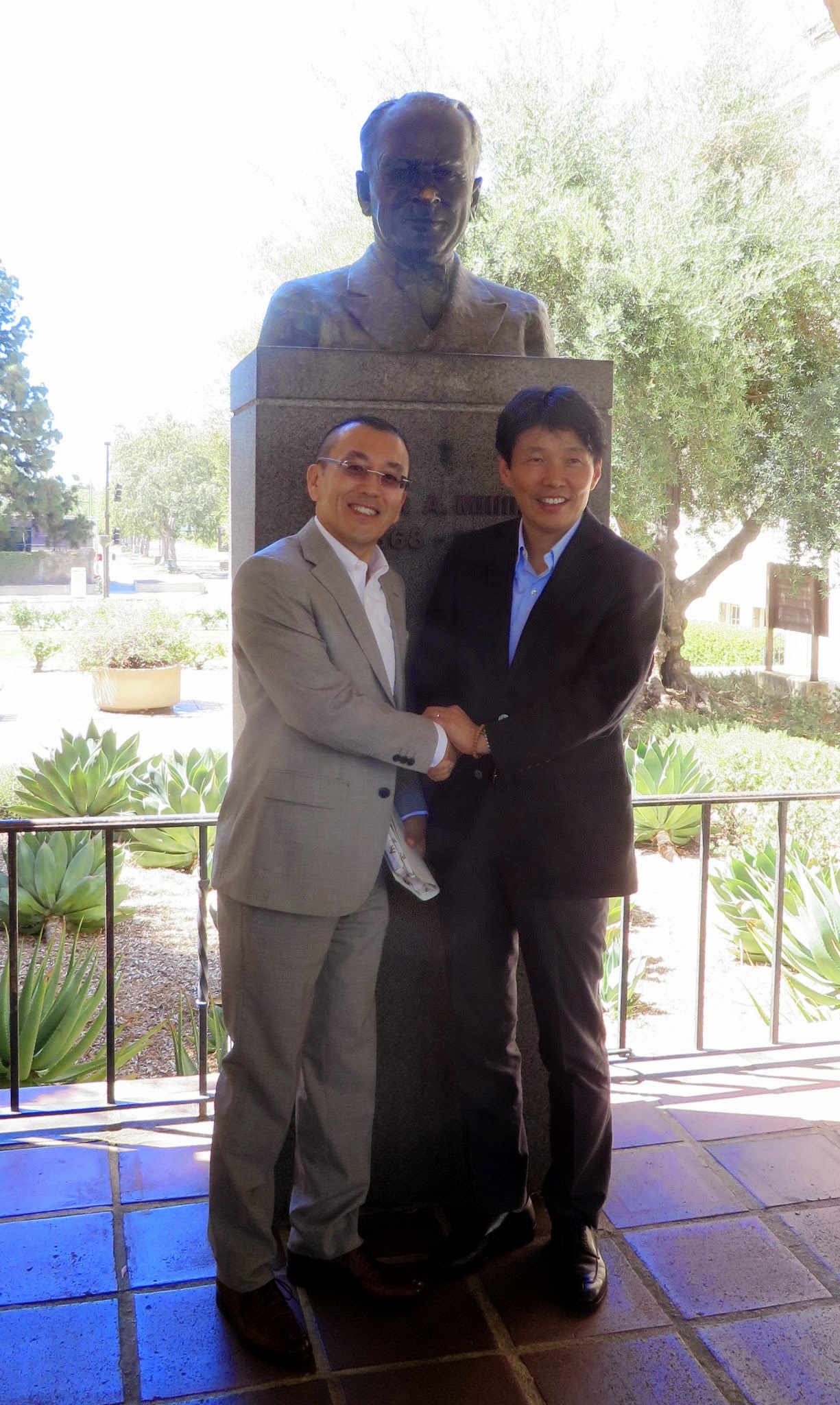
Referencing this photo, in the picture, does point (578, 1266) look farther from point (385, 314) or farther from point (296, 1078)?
point (385, 314)

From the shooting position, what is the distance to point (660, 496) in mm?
13289

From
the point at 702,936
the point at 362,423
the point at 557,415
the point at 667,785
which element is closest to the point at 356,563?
the point at 362,423

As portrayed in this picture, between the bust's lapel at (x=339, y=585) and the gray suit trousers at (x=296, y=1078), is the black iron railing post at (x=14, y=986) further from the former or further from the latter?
the bust's lapel at (x=339, y=585)

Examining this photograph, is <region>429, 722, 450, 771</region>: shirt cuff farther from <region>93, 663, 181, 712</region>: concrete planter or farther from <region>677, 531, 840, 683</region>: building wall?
<region>93, 663, 181, 712</region>: concrete planter

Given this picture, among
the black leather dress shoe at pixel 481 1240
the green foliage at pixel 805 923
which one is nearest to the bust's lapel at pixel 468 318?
the black leather dress shoe at pixel 481 1240

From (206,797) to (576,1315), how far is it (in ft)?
17.9

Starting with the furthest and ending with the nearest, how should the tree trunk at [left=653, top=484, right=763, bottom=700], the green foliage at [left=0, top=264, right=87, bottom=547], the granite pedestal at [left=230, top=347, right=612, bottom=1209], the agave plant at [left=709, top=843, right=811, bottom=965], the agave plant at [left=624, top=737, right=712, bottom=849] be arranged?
1. the green foliage at [left=0, top=264, right=87, bottom=547]
2. the tree trunk at [left=653, top=484, right=763, bottom=700]
3. the agave plant at [left=624, top=737, right=712, bottom=849]
4. the agave plant at [left=709, top=843, right=811, bottom=965]
5. the granite pedestal at [left=230, top=347, right=612, bottom=1209]

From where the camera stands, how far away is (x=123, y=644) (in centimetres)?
1622

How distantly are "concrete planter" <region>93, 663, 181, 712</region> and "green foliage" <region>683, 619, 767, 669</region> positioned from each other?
27.3ft

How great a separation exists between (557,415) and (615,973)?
3.55m

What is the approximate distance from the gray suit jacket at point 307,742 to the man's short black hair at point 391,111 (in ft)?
3.12

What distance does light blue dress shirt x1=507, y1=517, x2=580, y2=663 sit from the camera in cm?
A: 244

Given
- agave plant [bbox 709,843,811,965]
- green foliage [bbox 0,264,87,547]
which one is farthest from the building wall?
green foliage [bbox 0,264,87,547]

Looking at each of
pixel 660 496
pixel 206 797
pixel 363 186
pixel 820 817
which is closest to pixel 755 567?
pixel 660 496
